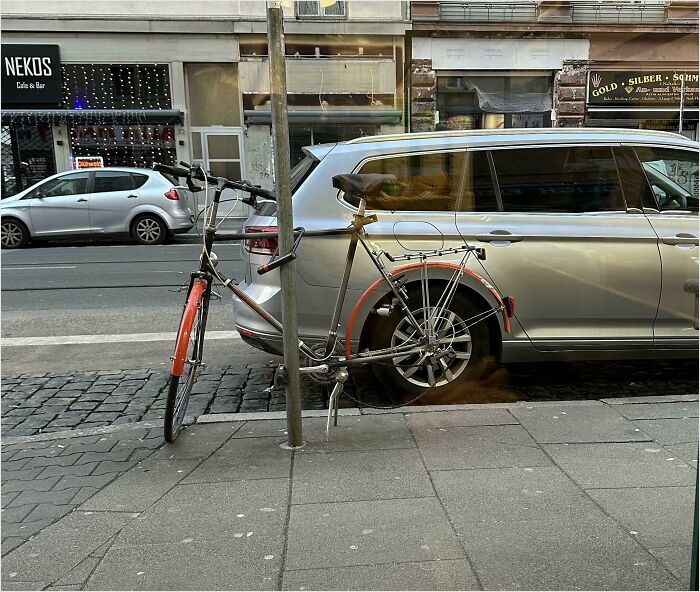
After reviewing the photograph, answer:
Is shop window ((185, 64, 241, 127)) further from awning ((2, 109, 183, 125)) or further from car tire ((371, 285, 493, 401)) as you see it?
car tire ((371, 285, 493, 401))

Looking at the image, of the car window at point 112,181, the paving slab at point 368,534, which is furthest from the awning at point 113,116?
the paving slab at point 368,534

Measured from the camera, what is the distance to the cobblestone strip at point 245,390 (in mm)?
4066

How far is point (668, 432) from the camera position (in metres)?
3.35

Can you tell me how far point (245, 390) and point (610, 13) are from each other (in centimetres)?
1538

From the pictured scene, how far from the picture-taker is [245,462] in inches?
123

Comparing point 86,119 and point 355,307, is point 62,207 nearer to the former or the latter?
point 86,119

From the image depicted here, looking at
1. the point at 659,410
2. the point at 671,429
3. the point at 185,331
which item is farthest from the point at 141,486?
the point at 659,410

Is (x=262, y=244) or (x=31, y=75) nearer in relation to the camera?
(x=262, y=244)

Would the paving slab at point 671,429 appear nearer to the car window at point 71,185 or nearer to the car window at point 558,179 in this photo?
the car window at point 558,179

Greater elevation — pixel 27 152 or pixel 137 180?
pixel 27 152

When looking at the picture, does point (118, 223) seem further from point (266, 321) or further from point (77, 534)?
point (77, 534)

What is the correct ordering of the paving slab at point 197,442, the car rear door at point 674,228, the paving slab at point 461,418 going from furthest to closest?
the car rear door at point 674,228, the paving slab at point 461,418, the paving slab at point 197,442

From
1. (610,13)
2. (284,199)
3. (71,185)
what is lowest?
(71,185)

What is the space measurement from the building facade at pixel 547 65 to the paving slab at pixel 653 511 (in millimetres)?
11419
